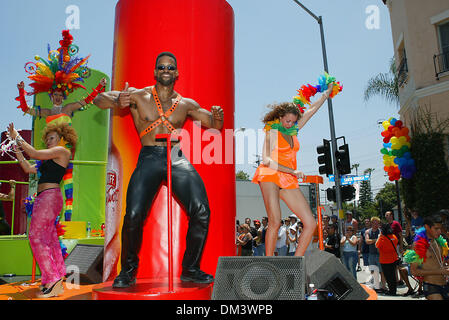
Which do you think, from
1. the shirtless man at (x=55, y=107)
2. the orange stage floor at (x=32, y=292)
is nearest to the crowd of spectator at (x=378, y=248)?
the orange stage floor at (x=32, y=292)

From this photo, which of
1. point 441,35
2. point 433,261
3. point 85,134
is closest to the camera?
point 433,261

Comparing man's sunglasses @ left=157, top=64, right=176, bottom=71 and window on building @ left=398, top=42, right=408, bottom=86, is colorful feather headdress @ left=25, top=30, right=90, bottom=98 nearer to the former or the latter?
man's sunglasses @ left=157, top=64, right=176, bottom=71

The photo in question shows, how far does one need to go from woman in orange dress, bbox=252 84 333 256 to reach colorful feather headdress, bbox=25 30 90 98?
3074 millimetres

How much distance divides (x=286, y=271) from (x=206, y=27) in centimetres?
301

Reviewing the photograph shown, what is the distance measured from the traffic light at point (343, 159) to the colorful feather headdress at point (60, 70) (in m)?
6.80

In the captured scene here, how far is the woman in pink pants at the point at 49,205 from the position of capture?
3.80m

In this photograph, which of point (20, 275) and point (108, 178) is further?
point (20, 275)

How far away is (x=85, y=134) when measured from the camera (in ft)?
31.1

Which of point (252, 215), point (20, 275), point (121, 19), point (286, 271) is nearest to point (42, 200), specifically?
point (121, 19)

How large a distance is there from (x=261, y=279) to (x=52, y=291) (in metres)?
2.19

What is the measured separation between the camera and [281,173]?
410 cm

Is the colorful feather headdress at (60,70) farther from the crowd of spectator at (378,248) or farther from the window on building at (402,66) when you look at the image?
the window on building at (402,66)

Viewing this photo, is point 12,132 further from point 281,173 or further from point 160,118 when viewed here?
point 281,173
